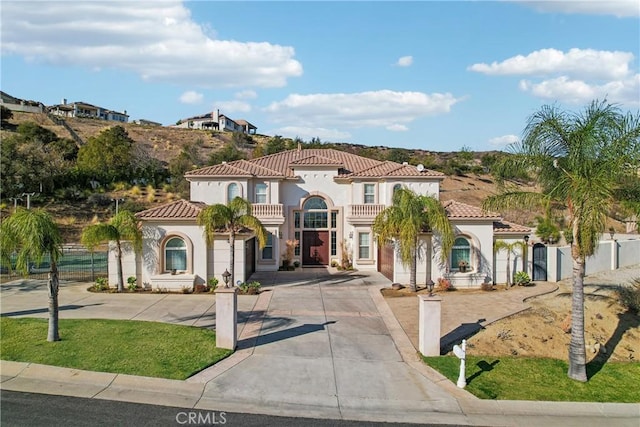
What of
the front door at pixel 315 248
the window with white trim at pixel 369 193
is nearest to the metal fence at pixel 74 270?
the front door at pixel 315 248

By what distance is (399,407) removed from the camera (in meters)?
10.2

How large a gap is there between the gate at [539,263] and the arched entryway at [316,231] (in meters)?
11.3

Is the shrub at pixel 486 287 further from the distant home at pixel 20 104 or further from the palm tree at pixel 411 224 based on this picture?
the distant home at pixel 20 104

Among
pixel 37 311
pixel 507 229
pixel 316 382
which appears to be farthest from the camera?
pixel 507 229

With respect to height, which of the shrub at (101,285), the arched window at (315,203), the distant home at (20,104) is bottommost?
the shrub at (101,285)

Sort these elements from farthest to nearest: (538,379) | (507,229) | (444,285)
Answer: (507,229) < (444,285) < (538,379)

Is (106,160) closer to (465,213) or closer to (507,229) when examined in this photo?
(465,213)

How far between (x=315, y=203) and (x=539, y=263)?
Answer: 43.1ft

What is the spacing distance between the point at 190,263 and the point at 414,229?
408 inches

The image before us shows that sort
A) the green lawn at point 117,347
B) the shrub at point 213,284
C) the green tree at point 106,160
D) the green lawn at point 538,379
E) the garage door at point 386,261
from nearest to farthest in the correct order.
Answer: the green lawn at point 538,379, the green lawn at point 117,347, the shrub at point 213,284, the garage door at point 386,261, the green tree at point 106,160

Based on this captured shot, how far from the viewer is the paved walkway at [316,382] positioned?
1002 centimetres

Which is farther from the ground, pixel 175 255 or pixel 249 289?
pixel 175 255

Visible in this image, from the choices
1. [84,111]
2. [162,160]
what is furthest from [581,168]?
[84,111]

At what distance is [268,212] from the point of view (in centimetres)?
2719
